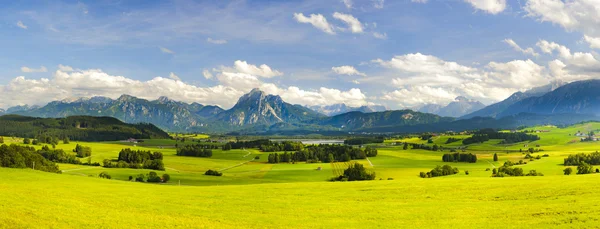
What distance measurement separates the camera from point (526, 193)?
145 feet

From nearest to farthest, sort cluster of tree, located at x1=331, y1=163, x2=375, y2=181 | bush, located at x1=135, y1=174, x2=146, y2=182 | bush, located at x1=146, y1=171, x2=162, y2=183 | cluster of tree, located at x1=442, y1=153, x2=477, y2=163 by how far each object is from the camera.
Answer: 1. bush, located at x1=135, y1=174, x2=146, y2=182
2. bush, located at x1=146, y1=171, x2=162, y2=183
3. cluster of tree, located at x1=331, y1=163, x2=375, y2=181
4. cluster of tree, located at x1=442, y1=153, x2=477, y2=163

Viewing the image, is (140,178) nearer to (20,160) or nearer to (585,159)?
(20,160)

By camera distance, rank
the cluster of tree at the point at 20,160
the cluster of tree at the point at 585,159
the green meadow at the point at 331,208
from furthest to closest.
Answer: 1. the cluster of tree at the point at 585,159
2. the cluster of tree at the point at 20,160
3. the green meadow at the point at 331,208

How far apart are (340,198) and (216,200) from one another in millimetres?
16634

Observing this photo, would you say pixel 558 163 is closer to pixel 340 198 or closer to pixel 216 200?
pixel 340 198

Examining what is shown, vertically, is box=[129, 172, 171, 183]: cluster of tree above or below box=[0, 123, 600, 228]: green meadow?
below

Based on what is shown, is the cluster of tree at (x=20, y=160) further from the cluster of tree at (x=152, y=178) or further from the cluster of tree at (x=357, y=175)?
the cluster of tree at (x=357, y=175)

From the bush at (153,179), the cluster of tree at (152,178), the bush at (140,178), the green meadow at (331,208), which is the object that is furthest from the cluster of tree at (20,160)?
the green meadow at (331,208)

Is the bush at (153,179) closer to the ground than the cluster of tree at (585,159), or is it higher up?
closer to the ground

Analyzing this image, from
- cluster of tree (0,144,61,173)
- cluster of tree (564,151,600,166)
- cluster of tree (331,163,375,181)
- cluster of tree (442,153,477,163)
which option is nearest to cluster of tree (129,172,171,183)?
cluster of tree (0,144,61,173)

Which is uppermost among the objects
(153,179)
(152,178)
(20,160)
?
(20,160)

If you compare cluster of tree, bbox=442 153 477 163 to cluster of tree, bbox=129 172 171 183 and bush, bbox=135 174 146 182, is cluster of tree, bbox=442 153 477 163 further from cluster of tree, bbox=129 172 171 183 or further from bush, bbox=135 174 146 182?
bush, bbox=135 174 146 182

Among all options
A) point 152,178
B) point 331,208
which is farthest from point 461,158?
point 331,208

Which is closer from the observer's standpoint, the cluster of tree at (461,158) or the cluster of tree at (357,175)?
the cluster of tree at (357,175)
